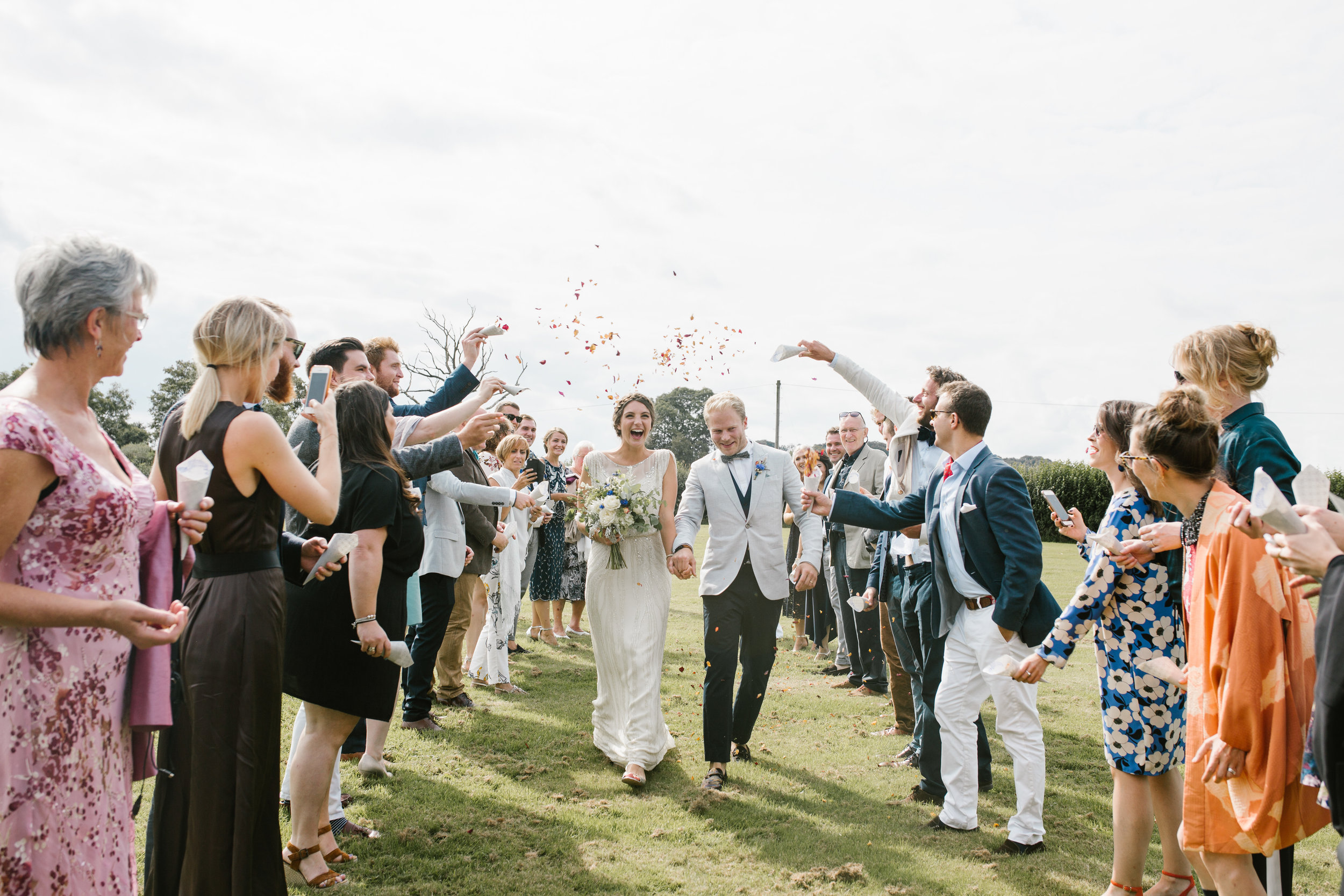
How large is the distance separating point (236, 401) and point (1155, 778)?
14.0 feet

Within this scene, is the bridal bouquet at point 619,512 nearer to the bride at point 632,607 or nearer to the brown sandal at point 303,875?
the bride at point 632,607

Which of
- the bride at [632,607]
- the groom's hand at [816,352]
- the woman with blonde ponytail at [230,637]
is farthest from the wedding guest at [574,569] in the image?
the woman with blonde ponytail at [230,637]

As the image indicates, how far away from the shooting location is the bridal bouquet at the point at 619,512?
615cm

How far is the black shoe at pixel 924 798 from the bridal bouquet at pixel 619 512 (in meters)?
2.56

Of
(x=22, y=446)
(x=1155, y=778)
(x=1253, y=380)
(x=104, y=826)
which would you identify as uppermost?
(x=1253, y=380)

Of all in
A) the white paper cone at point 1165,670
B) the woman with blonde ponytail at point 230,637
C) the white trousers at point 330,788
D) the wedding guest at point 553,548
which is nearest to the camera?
the woman with blonde ponytail at point 230,637

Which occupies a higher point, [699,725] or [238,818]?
[238,818]

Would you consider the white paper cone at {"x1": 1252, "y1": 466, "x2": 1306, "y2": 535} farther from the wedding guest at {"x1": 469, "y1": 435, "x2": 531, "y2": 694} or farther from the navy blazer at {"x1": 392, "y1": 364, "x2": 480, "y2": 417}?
the wedding guest at {"x1": 469, "y1": 435, "x2": 531, "y2": 694}

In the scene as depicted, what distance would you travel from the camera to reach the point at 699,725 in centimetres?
728

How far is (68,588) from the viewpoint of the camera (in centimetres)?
236

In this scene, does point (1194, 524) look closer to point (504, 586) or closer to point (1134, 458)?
point (1134, 458)

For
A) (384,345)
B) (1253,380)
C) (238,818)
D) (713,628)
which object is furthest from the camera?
(713,628)

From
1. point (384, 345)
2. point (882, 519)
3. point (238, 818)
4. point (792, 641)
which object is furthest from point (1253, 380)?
point (792, 641)

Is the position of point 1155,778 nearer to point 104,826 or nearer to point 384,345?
point 104,826
